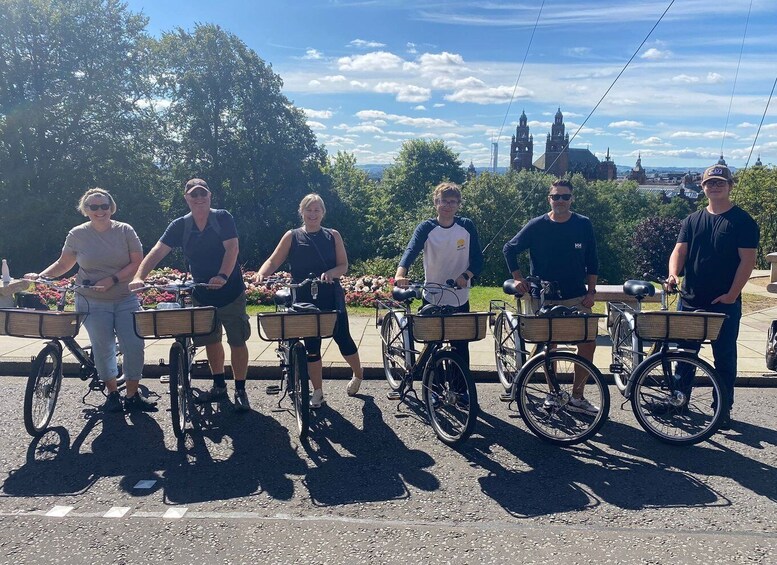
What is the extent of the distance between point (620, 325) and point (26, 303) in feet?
16.3

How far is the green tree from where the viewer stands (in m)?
28.8

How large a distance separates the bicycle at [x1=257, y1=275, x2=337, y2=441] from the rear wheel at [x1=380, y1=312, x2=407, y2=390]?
880mm

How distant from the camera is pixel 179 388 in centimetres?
460

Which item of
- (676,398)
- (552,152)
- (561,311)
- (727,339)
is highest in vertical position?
(552,152)

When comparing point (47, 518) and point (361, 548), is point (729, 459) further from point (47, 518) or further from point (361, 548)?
point (47, 518)

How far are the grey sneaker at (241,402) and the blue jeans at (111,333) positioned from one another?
0.82 meters

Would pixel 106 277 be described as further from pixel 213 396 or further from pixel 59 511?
pixel 59 511

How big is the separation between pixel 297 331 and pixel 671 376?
9.18 ft

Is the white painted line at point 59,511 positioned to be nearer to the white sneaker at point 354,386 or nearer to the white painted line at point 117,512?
the white painted line at point 117,512

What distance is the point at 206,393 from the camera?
17.8 ft

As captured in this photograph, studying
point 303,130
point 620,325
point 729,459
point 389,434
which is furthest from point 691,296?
point 303,130

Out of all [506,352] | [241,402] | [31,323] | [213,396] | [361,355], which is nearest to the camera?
[31,323]

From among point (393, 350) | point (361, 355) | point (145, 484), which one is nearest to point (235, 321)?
point (393, 350)

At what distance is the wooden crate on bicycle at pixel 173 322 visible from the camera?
4.36 metres
